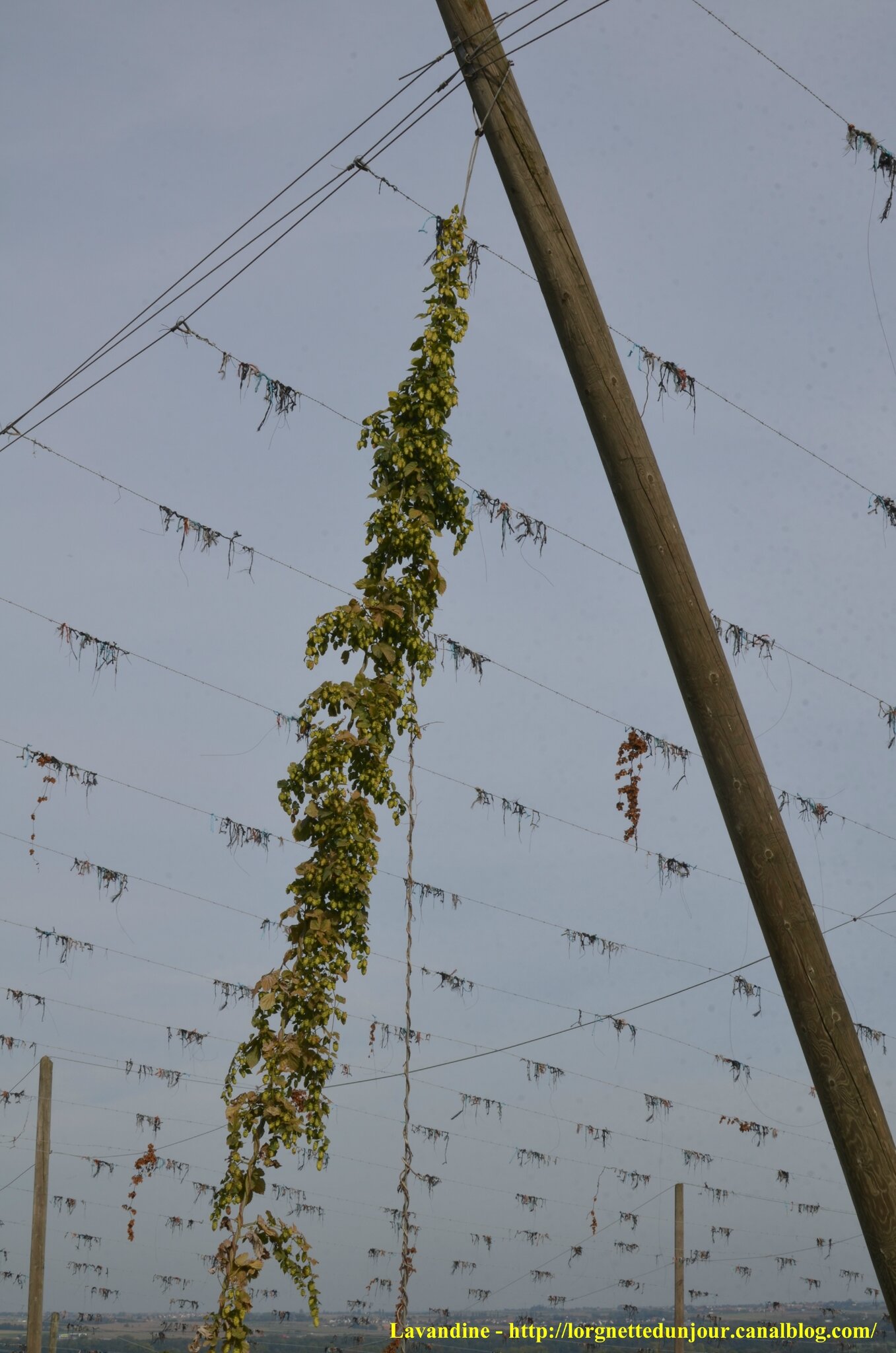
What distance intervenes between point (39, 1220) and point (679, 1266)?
16.5 m

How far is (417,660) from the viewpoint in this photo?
324 inches

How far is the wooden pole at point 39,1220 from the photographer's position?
58.3 feet

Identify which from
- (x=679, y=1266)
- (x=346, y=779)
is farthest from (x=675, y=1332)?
(x=346, y=779)

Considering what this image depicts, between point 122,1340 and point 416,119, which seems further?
point 122,1340

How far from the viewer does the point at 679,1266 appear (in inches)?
1137

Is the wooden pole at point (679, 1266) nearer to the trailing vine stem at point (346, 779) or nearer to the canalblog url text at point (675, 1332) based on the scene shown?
the canalblog url text at point (675, 1332)

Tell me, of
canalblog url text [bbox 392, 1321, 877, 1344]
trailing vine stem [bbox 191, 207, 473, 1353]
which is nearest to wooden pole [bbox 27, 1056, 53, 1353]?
canalblog url text [bbox 392, 1321, 877, 1344]

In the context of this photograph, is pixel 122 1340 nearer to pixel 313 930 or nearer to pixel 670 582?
pixel 313 930

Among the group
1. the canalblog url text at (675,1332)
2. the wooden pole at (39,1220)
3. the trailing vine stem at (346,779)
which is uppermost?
the trailing vine stem at (346,779)

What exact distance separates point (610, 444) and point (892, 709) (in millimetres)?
10503

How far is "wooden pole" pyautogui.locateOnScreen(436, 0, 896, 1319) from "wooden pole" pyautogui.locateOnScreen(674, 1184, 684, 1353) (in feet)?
85.7

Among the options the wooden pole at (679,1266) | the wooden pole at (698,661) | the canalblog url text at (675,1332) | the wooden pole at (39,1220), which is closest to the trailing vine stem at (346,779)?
the wooden pole at (698,661)

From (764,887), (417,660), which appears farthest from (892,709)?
(764,887)

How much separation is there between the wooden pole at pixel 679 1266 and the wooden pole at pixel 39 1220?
1535 centimetres
